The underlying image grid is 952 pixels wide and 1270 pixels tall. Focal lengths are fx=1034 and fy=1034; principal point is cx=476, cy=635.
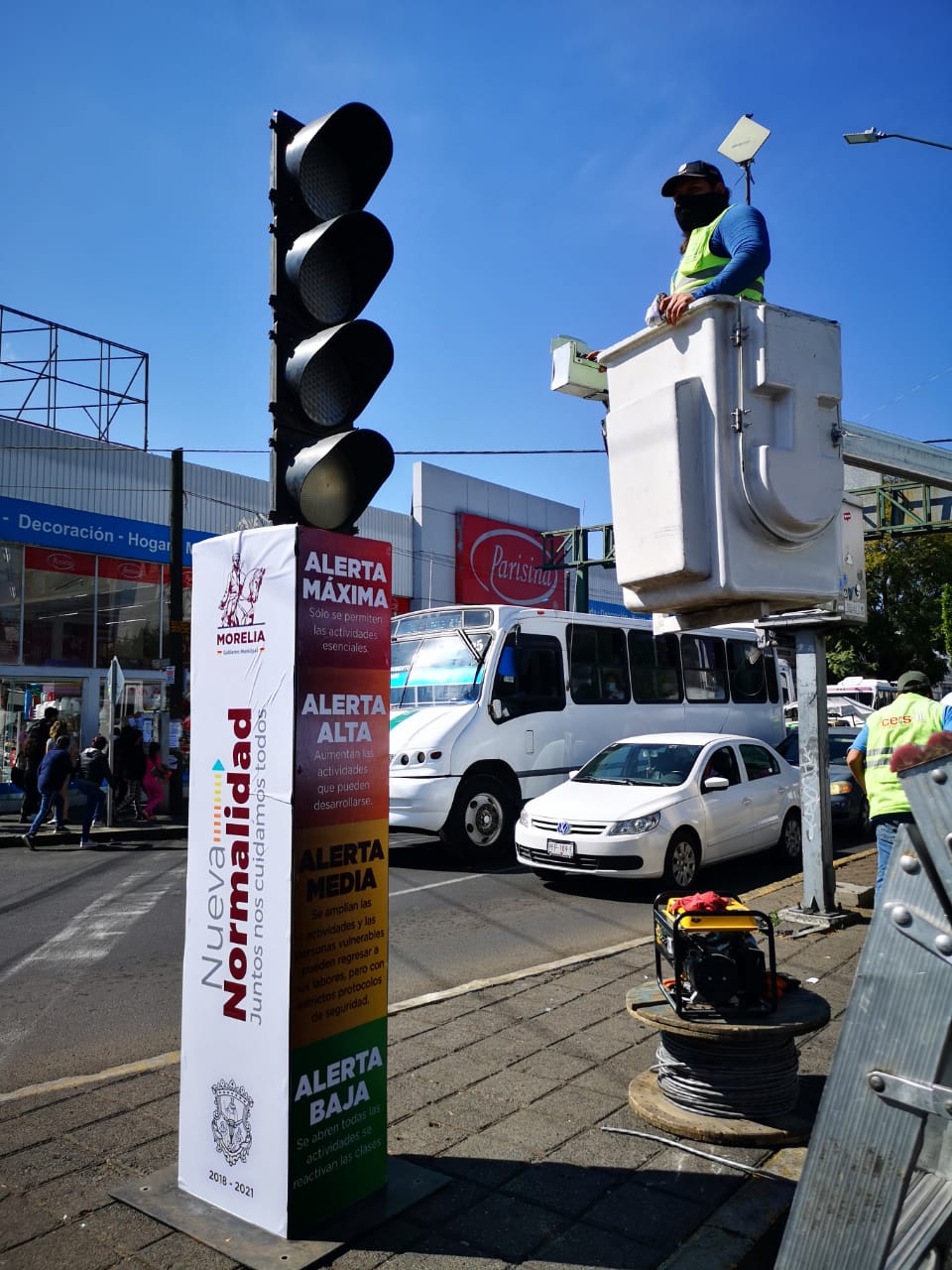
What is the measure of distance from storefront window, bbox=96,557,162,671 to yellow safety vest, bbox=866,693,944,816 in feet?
55.3

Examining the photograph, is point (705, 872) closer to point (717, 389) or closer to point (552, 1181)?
point (552, 1181)

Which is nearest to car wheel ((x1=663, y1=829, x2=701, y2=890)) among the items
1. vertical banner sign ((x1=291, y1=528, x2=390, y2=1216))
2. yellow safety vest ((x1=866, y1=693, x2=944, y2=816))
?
yellow safety vest ((x1=866, y1=693, x2=944, y2=816))

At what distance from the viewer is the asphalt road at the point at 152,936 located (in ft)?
19.1

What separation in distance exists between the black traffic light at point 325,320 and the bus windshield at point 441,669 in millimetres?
9545

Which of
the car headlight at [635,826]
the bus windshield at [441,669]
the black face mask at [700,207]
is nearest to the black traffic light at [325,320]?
the black face mask at [700,207]

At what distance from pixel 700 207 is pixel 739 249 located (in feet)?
1.26

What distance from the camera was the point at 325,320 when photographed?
12.3 ft

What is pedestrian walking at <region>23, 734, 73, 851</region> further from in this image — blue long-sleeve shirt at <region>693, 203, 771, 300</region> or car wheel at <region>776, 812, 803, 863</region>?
blue long-sleeve shirt at <region>693, 203, 771, 300</region>

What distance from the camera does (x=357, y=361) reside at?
371cm

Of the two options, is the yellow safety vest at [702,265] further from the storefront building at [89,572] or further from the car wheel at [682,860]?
the storefront building at [89,572]

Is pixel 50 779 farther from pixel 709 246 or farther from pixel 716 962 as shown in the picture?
pixel 709 246

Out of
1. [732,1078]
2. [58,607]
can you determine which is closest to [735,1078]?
[732,1078]

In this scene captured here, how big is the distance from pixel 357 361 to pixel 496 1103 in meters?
3.05

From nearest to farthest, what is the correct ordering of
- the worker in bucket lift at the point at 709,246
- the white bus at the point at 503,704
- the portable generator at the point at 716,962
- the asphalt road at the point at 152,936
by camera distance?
the worker in bucket lift at the point at 709,246 < the portable generator at the point at 716,962 < the asphalt road at the point at 152,936 < the white bus at the point at 503,704
